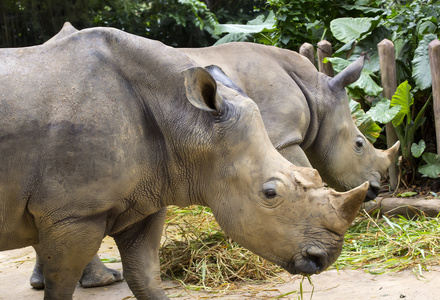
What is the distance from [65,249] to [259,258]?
2.25 metres

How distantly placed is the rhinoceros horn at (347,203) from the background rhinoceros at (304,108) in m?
1.83

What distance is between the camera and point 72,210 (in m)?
3.12

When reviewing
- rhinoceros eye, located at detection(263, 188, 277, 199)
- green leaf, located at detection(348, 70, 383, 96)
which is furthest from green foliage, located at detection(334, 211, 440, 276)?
rhinoceros eye, located at detection(263, 188, 277, 199)

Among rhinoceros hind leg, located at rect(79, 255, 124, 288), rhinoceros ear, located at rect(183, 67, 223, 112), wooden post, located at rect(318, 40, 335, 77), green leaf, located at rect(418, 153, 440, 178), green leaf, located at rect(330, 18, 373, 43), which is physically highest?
rhinoceros ear, located at rect(183, 67, 223, 112)

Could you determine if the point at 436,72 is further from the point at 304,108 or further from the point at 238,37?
the point at 238,37

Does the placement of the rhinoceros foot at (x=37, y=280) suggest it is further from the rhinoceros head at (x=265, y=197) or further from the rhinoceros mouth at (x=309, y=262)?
the rhinoceros mouth at (x=309, y=262)

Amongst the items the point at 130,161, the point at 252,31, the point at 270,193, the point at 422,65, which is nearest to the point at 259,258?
the point at 270,193

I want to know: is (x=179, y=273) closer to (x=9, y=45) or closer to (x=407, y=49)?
(x=407, y=49)

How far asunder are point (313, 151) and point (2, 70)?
10.3 feet

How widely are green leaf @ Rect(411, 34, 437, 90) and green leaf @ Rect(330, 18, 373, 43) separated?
38.1 inches

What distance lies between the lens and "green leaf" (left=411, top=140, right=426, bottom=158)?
7.01 meters

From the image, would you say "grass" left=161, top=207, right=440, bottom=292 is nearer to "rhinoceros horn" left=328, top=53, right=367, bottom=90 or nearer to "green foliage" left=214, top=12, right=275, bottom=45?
"rhinoceros horn" left=328, top=53, right=367, bottom=90

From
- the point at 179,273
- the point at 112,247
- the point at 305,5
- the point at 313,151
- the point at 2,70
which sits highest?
the point at 2,70

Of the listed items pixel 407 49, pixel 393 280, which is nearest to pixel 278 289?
pixel 393 280
